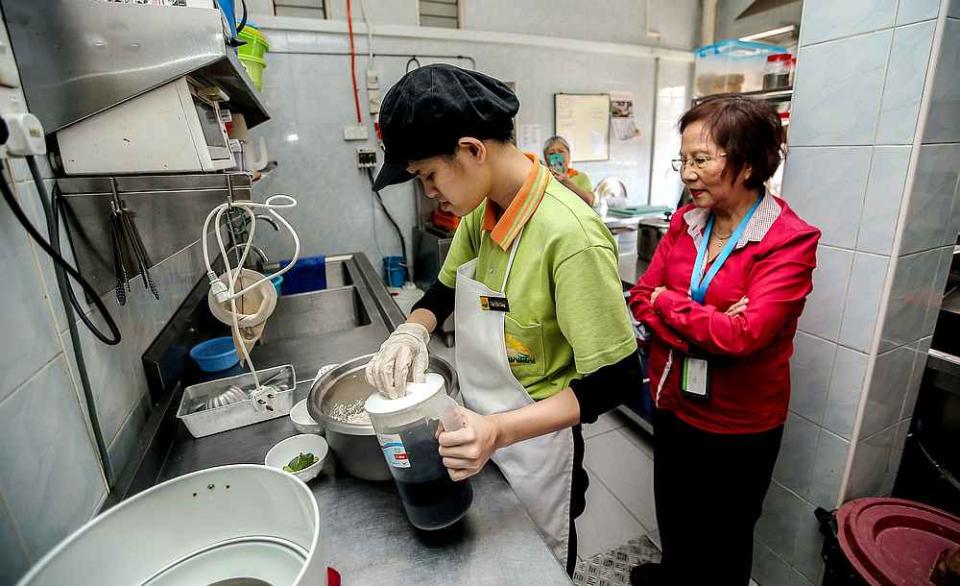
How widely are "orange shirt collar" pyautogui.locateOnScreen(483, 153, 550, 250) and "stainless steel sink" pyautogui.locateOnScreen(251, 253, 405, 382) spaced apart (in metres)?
0.92

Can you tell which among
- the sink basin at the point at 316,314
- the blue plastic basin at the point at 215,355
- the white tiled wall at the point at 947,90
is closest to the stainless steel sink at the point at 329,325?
the sink basin at the point at 316,314

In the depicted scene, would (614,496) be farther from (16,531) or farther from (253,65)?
(253,65)

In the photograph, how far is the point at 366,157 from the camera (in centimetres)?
386

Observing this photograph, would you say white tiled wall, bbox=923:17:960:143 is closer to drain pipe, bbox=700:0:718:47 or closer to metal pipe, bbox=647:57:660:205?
metal pipe, bbox=647:57:660:205

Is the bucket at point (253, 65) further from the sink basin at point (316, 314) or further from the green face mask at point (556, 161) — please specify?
the green face mask at point (556, 161)

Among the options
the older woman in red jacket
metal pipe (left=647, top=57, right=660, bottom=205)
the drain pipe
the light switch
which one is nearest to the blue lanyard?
the older woman in red jacket

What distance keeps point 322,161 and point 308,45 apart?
857 millimetres

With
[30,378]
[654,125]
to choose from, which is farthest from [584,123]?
[30,378]

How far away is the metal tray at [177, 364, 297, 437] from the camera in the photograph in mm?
1199

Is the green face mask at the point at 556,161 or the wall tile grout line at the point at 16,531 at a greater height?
the green face mask at the point at 556,161

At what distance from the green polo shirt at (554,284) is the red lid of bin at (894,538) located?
3.48ft

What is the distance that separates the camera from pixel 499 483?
997 millimetres

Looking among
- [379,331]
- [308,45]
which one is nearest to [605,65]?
[308,45]

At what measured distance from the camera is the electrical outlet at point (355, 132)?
12.4 feet
